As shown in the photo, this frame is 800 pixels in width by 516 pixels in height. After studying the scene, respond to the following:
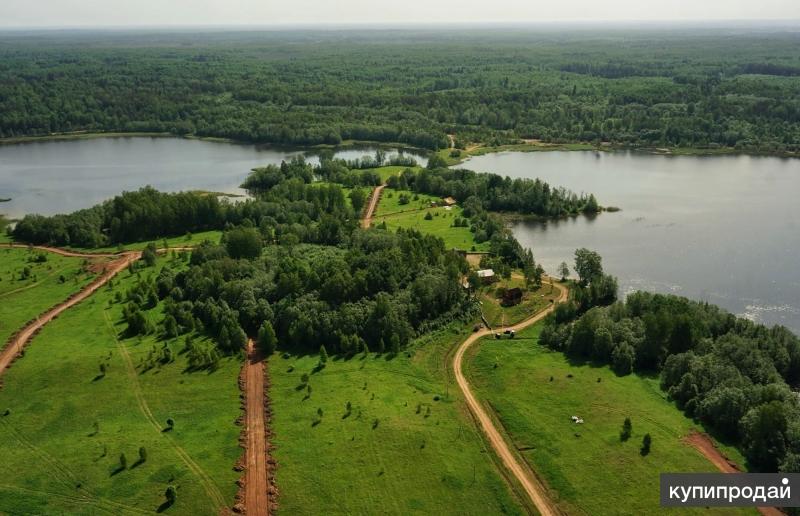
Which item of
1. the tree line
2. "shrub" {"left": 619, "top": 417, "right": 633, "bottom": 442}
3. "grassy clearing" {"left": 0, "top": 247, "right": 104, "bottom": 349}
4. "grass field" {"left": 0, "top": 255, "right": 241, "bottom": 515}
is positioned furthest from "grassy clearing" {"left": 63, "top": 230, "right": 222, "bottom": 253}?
"shrub" {"left": 619, "top": 417, "right": 633, "bottom": 442}

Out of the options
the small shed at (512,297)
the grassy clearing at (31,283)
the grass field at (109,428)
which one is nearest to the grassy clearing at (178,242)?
the grassy clearing at (31,283)

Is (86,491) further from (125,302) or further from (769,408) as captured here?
(769,408)

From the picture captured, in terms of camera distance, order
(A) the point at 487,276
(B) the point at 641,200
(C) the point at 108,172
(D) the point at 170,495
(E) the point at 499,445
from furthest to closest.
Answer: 1. (C) the point at 108,172
2. (B) the point at 641,200
3. (A) the point at 487,276
4. (E) the point at 499,445
5. (D) the point at 170,495

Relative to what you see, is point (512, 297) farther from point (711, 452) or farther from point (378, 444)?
point (378, 444)

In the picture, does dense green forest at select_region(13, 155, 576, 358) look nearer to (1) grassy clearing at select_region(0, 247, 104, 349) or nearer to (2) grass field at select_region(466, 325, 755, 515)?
(1) grassy clearing at select_region(0, 247, 104, 349)

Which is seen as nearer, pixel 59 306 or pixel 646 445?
pixel 646 445

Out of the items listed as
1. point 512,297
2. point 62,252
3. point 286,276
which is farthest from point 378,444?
point 62,252
